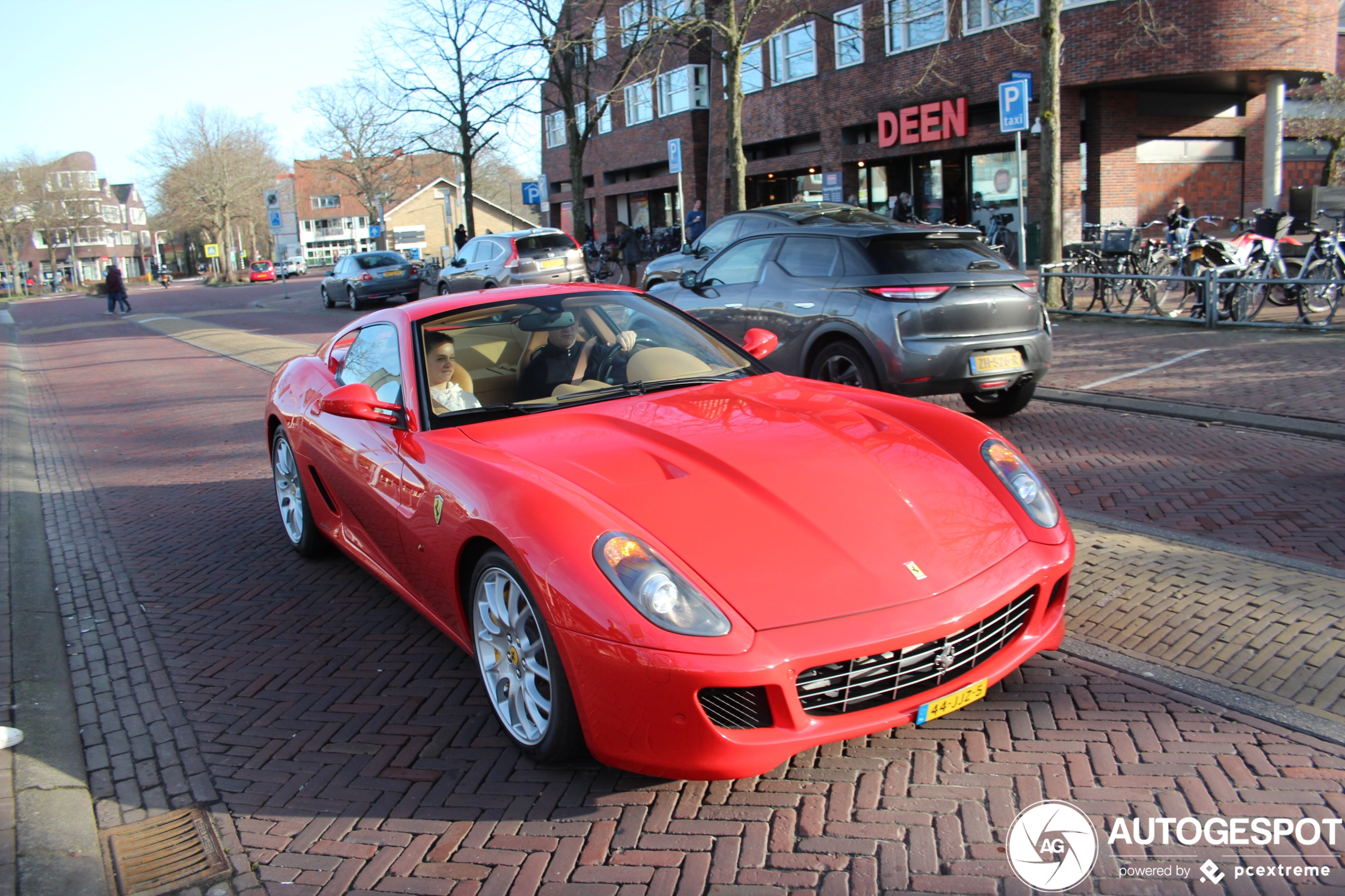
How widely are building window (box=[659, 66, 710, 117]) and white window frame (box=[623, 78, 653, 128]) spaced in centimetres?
94

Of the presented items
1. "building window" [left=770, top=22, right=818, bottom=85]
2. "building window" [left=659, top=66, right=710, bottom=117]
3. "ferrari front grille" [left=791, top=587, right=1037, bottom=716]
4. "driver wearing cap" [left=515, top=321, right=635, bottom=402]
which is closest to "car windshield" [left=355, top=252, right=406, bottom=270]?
"building window" [left=770, top=22, right=818, bottom=85]

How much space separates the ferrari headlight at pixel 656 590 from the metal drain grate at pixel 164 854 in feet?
4.39

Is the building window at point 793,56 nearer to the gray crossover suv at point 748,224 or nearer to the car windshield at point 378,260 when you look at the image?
the car windshield at point 378,260

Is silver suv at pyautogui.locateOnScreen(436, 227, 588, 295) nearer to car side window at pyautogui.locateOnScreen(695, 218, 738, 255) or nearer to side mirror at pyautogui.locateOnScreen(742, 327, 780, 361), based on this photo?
car side window at pyautogui.locateOnScreen(695, 218, 738, 255)

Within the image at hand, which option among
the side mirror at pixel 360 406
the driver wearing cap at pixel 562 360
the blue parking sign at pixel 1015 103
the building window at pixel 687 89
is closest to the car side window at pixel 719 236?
the blue parking sign at pixel 1015 103

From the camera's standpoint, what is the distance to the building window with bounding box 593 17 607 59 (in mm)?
21377

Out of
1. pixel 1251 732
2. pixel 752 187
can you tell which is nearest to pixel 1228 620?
pixel 1251 732

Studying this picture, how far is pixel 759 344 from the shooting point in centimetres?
438

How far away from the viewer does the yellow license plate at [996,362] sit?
703 centimetres

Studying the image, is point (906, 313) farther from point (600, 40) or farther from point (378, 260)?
point (378, 260)

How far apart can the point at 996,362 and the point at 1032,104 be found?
51.7ft

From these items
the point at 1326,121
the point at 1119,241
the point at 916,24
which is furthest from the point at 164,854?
the point at 1326,121

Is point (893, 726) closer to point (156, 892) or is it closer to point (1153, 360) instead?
point (156, 892)

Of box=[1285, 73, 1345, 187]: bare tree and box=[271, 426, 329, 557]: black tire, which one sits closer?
box=[271, 426, 329, 557]: black tire
